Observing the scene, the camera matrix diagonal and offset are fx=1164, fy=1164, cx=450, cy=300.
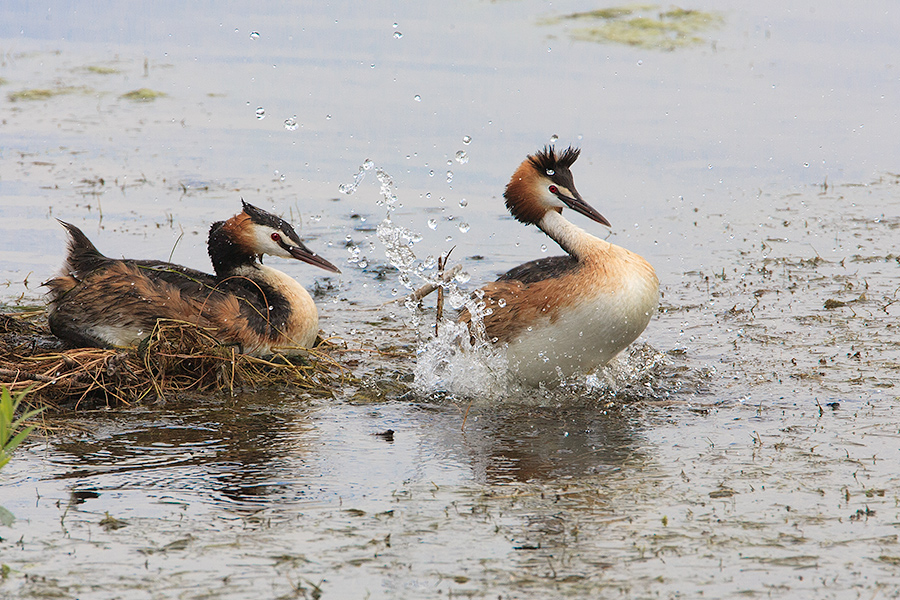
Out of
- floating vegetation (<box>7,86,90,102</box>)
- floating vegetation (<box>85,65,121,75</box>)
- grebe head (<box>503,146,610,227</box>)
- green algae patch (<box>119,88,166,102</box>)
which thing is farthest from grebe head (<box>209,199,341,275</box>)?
floating vegetation (<box>85,65,121,75</box>)

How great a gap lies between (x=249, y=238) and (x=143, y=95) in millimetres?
7853

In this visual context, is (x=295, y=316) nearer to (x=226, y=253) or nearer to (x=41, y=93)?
(x=226, y=253)

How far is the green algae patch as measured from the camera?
46.5ft

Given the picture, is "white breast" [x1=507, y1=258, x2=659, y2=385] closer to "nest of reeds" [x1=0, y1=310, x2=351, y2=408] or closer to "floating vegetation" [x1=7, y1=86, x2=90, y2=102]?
"nest of reeds" [x1=0, y1=310, x2=351, y2=408]

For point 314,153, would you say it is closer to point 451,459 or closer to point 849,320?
point 849,320

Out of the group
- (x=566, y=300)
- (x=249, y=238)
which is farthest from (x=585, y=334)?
(x=249, y=238)

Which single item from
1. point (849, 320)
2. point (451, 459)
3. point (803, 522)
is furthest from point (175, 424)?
point (849, 320)

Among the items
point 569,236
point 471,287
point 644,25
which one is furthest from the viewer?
point 644,25

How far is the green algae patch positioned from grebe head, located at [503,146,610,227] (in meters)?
8.36

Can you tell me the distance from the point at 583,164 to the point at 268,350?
5.55 meters

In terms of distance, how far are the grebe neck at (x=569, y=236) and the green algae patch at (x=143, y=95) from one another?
8.49 meters

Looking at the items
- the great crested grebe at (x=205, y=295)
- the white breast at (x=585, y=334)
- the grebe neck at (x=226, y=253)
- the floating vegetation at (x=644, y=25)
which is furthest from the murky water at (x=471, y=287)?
the grebe neck at (x=226, y=253)

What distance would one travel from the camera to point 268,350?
6.89 metres

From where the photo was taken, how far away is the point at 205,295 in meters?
6.80
